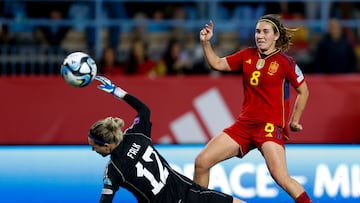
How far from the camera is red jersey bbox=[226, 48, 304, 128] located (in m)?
10.3

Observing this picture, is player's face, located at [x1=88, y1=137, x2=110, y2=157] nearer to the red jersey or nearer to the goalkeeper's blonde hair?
the goalkeeper's blonde hair

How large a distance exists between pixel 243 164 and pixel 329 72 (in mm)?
4936

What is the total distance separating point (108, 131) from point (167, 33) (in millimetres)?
8467

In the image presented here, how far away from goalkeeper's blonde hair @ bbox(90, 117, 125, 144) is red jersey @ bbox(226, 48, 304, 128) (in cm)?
155

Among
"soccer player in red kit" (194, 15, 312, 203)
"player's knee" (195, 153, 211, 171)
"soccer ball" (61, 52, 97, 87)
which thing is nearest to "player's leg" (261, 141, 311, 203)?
"soccer player in red kit" (194, 15, 312, 203)

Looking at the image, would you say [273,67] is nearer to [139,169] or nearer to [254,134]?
[254,134]

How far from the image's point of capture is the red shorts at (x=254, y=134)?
1034cm

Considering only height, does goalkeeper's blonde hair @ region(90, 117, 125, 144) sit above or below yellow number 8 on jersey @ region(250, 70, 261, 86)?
below

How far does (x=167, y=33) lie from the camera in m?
17.6

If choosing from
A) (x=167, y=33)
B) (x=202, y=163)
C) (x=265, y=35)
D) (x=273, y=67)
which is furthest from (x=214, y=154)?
(x=167, y=33)

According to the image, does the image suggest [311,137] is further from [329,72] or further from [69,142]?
[69,142]

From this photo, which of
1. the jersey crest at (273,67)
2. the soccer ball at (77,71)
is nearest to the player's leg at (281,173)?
the jersey crest at (273,67)

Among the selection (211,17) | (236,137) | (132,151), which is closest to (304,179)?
(236,137)

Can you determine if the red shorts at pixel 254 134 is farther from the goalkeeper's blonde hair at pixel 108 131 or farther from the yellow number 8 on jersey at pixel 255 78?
the goalkeeper's blonde hair at pixel 108 131
